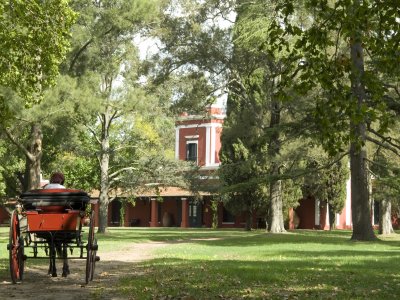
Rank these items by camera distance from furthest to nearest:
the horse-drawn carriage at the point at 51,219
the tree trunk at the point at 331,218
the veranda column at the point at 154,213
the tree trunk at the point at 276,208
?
the veranda column at the point at 154,213
the tree trunk at the point at 331,218
the tree trunk at the point at 276,208
the horse-drawn carriage at the point at 51,219

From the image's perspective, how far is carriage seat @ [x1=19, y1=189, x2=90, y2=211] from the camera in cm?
1113

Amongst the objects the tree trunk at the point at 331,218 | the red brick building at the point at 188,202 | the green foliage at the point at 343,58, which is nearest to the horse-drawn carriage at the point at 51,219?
the green foliage at the point at 343,58

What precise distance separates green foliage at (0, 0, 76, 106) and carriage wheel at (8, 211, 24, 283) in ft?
17.5

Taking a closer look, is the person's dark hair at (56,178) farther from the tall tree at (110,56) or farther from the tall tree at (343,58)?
the tall tree at (110,56)

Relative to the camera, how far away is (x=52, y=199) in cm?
1116

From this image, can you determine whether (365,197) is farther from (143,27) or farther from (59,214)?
(59,214)

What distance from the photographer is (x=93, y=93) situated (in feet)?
96.1

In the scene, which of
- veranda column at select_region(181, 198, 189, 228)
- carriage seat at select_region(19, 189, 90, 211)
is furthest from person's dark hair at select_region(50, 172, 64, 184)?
veranda column at select_region(181, 198, 189, 228)

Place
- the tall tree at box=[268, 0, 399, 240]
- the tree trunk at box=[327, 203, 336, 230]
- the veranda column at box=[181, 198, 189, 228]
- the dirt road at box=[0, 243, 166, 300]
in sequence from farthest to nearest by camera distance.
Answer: the veranda column at box=[181, 198, 189, 228] → the tree trunk at box=[327, 203, 336, 230] → the dirt road at box=[0, 243, 166, 300] → the tall tree at box=[268, 0, 399, 240]

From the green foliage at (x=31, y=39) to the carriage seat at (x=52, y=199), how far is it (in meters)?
4.98

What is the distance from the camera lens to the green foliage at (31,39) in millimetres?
15555

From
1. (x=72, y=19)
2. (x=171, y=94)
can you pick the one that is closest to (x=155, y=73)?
(x=171, y=94)

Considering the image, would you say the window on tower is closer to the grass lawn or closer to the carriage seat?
the grass lawn

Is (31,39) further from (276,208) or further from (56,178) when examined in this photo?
(276,208)
